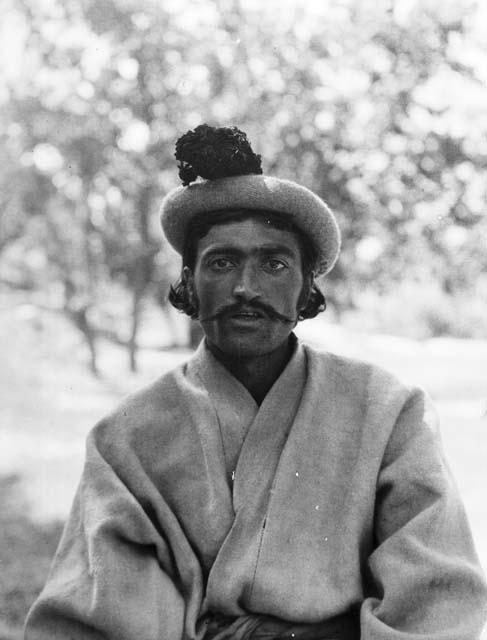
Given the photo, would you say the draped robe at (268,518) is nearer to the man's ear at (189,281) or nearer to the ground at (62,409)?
the man's ear at (189,281)

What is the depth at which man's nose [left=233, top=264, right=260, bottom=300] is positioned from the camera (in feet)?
7.74

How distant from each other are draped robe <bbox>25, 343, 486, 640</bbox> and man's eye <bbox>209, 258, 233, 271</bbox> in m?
0.35

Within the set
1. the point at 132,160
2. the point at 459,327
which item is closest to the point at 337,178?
the point at 132,160

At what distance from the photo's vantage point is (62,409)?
10523 mm

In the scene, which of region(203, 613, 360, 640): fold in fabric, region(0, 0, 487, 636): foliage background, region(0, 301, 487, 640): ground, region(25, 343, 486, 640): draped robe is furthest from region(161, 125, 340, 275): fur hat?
region(0, 0, 487, 636): foliage background

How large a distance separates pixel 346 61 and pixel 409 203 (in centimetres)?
177

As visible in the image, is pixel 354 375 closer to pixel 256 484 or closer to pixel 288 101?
pixel 256 484

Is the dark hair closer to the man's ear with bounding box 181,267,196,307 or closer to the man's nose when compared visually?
the man's ear with bounding box 181,267,196,307

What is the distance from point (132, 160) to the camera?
32.1ft

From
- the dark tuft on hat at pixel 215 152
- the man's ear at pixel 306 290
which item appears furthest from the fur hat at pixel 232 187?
the man's ear at pixel 306 290

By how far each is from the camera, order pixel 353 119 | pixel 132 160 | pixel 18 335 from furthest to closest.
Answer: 1. pixel 18 335
2. pixel 132 160
3. pixel 353 119

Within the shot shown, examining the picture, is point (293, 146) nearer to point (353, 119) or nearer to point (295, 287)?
point (353, 119)

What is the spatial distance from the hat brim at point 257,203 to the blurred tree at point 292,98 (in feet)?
20.9

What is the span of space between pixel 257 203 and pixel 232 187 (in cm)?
10
